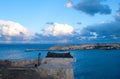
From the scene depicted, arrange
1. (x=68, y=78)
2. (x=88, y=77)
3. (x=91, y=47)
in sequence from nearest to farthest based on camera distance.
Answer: (x=68, y=78) < (x=88, y=77) < (x=91, y=47)

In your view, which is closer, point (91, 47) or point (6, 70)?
point (6, 70)

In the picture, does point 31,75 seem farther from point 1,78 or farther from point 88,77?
point 88,77

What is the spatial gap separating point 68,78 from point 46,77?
170 centimetres

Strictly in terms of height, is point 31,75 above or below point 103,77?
above

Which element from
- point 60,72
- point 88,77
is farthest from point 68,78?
point 88,77

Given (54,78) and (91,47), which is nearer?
(54,78)

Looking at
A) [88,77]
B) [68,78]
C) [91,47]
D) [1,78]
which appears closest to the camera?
[1,78]

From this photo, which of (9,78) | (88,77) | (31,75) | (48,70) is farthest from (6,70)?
(88,77)

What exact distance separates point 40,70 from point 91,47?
180 metres

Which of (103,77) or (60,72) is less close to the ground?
(60,72)

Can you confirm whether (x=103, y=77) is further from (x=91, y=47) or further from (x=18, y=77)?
(x=91, y=47)

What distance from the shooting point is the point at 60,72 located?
64.4 feet

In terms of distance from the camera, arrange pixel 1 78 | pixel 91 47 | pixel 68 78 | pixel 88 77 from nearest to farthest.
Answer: pixel 1 78 → pixel 68 78 → pixel 88 77 → pixel 91 47

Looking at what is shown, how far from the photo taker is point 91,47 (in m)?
198
